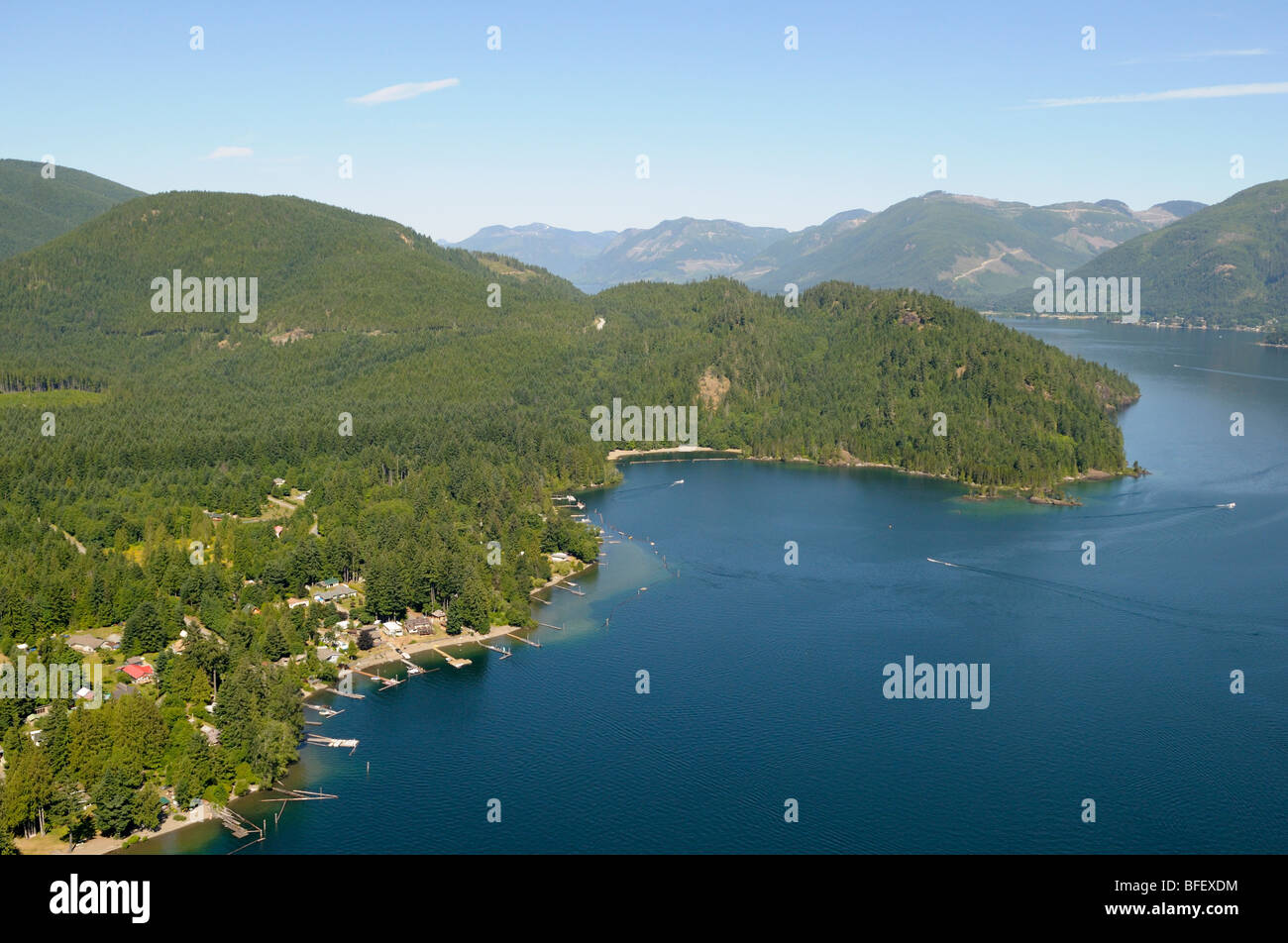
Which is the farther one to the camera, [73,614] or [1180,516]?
[1180,516]

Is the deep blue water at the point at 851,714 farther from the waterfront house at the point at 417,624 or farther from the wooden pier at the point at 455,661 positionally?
the waterfront house at the point at 417,624

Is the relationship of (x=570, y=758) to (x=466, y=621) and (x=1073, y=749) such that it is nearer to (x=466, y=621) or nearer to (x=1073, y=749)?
(x=466, y=621)

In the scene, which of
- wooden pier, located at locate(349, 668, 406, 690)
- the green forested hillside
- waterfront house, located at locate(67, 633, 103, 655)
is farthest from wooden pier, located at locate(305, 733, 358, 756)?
waterfront house, located at locate(67, 633, 103, 655)

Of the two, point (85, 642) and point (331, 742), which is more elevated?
point (85, 642)

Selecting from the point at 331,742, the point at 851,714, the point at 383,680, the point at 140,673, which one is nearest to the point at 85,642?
the point at 140,673

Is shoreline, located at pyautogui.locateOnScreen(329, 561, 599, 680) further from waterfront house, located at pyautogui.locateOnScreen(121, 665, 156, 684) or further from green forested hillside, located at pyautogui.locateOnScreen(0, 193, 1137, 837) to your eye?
waterfront house, located at pyautogui.locateOnScreen(121, 665, 156, 684)

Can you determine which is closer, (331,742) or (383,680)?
(331,742)

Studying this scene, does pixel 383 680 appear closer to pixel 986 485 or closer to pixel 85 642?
pixel 85 642
